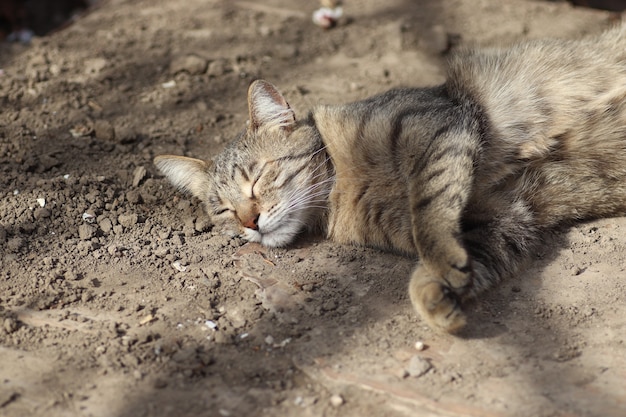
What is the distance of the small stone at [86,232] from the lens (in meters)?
3.54

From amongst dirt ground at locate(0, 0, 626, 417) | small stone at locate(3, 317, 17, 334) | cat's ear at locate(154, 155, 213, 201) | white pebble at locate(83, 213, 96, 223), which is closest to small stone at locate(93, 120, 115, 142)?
dirt ground at locate(0, 0, 626, 417)

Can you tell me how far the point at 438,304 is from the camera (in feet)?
9.05

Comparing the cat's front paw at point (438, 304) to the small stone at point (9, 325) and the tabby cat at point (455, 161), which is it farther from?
the small stone at point (9, 325)

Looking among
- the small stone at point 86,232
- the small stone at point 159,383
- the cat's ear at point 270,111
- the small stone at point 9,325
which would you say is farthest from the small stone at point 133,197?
the small stone at point 159,383

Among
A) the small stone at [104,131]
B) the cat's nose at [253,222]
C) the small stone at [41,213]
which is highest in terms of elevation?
the small stone at [104,131]

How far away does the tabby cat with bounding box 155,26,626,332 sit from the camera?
3.33 metres

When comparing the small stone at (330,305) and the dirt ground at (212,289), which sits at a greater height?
the dirt ground at (212,289)

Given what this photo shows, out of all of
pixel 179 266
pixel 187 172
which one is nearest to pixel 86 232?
pixel 179 266

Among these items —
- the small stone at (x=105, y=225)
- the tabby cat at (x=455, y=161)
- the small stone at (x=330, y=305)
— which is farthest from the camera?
the small stone at (x=105, y=225)

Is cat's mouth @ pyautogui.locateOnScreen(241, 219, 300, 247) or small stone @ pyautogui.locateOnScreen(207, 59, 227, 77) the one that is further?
small stone @ pyautogui.locateOnScreen(207, 59, 227, 77)

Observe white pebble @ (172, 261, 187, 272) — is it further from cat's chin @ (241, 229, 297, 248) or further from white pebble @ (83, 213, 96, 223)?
white pebble @ (83, 213, 96, 223)

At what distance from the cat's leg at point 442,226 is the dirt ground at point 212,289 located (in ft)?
0.40

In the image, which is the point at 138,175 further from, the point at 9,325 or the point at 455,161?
the point at 455,161

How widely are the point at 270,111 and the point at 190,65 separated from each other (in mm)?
1480
